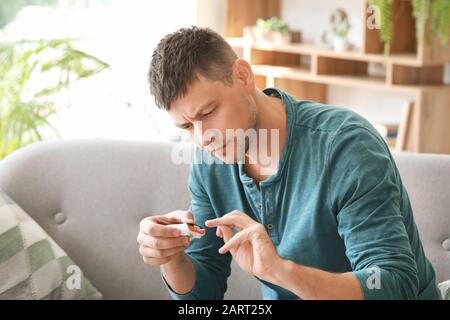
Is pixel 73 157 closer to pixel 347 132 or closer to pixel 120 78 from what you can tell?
pixel 347 132

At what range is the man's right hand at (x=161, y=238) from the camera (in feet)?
4.85

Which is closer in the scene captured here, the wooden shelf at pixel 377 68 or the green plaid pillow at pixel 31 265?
the green plaid pillow at pixel 31 265

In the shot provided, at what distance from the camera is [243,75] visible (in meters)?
1.54

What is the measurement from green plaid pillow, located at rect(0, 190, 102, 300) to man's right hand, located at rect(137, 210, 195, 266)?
0.47m

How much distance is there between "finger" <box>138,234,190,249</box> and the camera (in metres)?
1.49

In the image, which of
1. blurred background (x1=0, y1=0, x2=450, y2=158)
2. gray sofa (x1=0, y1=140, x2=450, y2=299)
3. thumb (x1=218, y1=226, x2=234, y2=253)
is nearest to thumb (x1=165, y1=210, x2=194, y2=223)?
thumb (x1=218, y1=226, x2=234, y2=253)

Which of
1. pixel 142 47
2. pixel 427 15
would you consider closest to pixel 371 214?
pixel 427 15

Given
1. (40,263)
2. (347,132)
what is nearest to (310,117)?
(347,132)

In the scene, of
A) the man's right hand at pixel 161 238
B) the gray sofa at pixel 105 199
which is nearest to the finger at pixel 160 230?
the man's right hand at pixel 161 238

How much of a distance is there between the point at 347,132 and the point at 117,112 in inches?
107

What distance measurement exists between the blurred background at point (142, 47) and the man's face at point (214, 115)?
187 cm

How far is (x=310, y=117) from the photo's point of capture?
1547 millimetres

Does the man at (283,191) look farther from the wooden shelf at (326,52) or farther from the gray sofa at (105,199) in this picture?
the wooden shelf at (326,52)

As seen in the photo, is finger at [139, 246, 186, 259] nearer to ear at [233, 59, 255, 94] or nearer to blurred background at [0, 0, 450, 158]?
ear at [233, 59, 255, 94]
